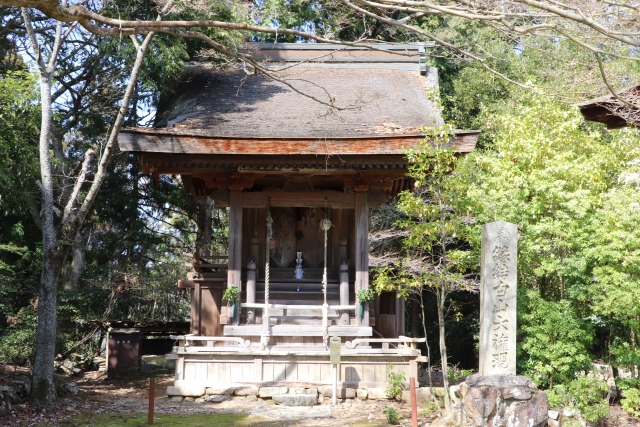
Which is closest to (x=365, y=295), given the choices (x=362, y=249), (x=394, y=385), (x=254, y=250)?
(x=362, y=249)

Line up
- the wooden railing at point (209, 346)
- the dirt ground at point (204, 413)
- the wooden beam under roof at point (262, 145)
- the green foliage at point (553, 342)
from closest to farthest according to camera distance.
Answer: the dirt ground at point (204, 413)
the green foliage at point (553, 342)
the wooden beam under roof at point (262, 145)
the wooden railing at point (209, 346)

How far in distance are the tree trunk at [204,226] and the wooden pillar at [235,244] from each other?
5.95 meters

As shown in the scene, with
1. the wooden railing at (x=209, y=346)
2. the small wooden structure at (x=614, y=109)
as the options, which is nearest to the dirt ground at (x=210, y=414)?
the wooden railing at (x=209, y=346)

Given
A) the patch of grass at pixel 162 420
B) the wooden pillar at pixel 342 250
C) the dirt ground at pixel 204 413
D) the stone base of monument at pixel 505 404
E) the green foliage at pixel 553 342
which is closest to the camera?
the stone base of monument at pixel 505 404

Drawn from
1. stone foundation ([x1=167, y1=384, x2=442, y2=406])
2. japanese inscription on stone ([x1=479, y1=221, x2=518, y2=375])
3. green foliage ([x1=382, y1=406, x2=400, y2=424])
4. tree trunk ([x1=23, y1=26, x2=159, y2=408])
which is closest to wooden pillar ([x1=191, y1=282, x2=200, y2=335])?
stone foundation ([x1=167, y1=384, x2=442, y2=406])

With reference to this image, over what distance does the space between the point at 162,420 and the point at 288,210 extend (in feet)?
16.6

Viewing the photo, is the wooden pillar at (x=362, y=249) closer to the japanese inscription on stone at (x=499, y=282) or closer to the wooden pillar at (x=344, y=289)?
the wooden pillar at (x=344, y=289)

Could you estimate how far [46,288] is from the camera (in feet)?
34.3

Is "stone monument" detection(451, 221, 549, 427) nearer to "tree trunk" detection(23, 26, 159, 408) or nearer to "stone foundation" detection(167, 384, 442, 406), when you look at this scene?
"stone foundation" detection(167, 384, 442, 406)

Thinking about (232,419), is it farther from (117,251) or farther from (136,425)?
(117,251)

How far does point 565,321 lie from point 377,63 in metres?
8.41

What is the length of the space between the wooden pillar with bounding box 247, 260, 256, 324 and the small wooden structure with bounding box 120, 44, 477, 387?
0.06 ft

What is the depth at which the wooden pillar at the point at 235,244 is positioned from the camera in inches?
473

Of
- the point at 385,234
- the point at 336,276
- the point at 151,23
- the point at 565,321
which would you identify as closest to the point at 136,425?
the point at 336,276
